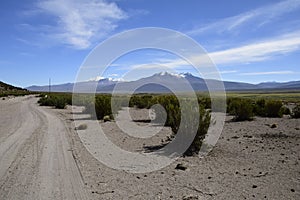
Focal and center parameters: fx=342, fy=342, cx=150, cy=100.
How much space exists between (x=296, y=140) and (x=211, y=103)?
24581mm

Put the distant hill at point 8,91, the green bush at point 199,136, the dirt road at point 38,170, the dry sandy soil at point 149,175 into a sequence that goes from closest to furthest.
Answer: the dirt road at point 38,170 → the dry sandy soil at point 149,175 → the green bush at point 199,136 → the distant hill at point 8,91

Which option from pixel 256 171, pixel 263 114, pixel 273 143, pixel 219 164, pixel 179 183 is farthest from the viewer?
pixel 263 114

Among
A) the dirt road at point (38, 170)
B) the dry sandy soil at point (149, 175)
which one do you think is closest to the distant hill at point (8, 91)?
the dirt road at point (38, 170)

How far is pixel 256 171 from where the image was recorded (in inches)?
411

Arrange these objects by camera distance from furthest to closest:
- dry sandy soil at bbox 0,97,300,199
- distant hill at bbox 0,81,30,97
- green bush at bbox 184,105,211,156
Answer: distant hill at bbox 0,81,30,97, green bush at bbox 184,105,211,156, dry sandy soil at bbox 0,97,300,199

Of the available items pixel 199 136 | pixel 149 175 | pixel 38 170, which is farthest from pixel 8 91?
pixel 149 175

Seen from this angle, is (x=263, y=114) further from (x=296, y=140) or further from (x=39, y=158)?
(x=39, y=158)

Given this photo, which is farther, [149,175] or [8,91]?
[8,91]

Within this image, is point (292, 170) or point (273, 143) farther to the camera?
point (273, 143)

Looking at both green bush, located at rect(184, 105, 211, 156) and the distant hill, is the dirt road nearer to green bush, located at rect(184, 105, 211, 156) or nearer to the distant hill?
green bush, located at rect(184, 105, 211, 156)

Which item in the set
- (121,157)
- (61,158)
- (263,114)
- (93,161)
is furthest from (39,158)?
(263,114)

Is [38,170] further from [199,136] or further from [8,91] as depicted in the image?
[8,91]

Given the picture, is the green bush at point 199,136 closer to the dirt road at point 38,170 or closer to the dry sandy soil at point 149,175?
the dry sandy soil at point 149,175

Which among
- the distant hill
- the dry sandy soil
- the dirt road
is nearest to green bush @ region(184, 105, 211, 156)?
the dry sandy soil
